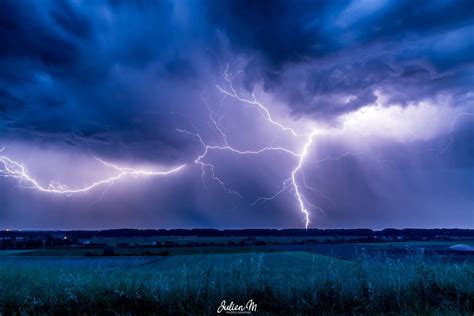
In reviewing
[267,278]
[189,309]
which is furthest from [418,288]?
[189,309]

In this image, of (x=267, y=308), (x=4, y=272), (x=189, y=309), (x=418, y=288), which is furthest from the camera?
(x=4, y=272)

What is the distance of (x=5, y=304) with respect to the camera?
21.8ft

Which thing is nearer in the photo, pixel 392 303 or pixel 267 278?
pixel 392 303

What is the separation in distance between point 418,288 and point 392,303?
0.94 meters

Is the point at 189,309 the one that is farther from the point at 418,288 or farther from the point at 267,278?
the point at 418,288

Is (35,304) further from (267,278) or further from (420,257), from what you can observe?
(420,257)

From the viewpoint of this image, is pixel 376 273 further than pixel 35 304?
Yes

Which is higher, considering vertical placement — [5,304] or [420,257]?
[420,257]

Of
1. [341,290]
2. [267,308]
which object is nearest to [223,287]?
[267,308]

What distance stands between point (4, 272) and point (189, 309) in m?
6.57

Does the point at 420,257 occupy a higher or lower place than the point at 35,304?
higher

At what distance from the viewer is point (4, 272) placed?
9609 mm

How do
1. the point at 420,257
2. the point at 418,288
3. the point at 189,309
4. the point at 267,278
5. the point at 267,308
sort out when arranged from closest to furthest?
the point at 189,309, the point at 267,308, the point at 418,288, the point at 267,278, the point at 420,257

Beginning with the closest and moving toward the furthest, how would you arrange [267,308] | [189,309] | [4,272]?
[189,309] → [267,308] → [4,272]
